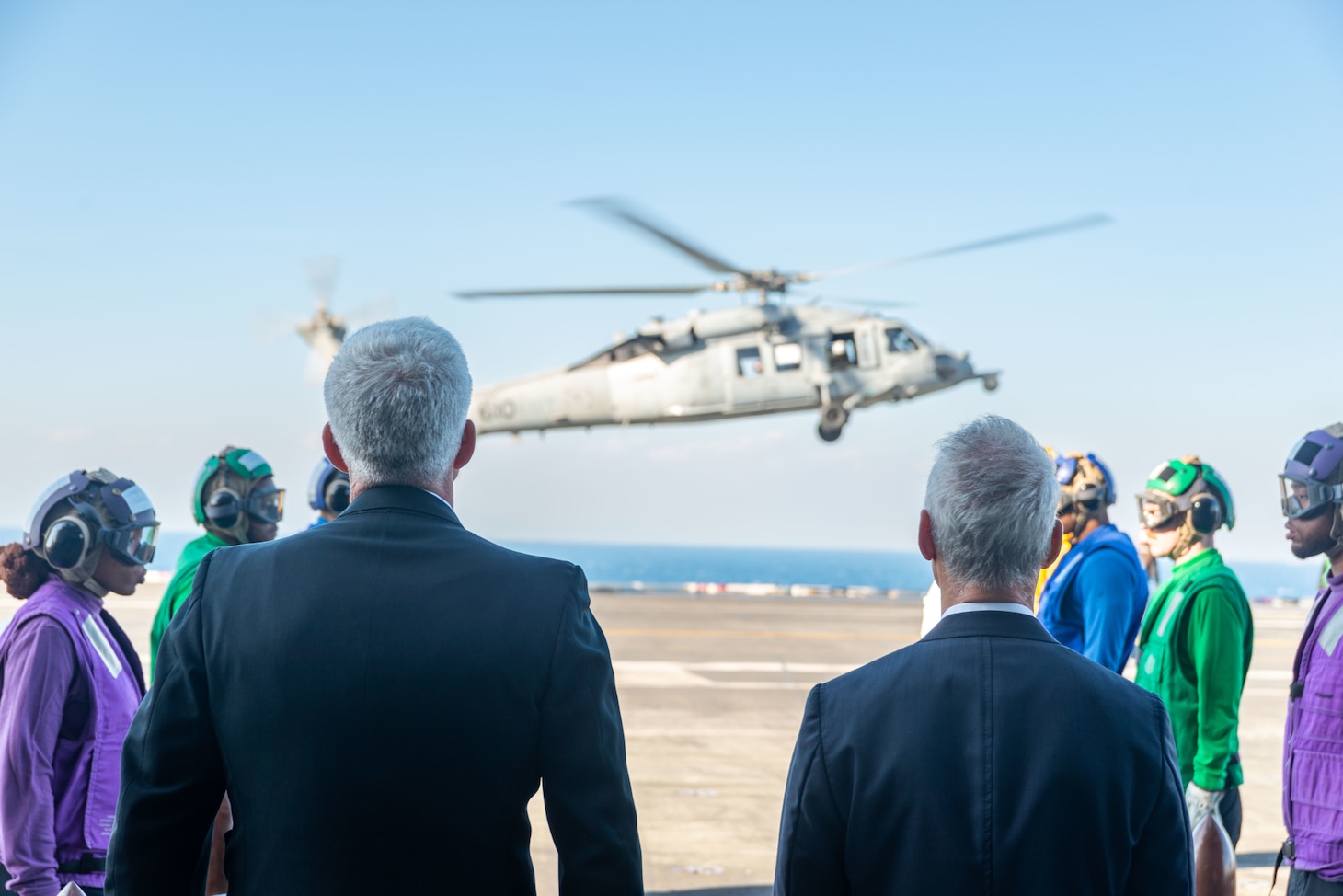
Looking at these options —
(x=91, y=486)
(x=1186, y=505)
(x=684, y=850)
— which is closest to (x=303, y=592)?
(x=91, y=486)

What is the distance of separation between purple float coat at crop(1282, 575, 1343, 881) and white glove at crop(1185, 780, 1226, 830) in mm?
729

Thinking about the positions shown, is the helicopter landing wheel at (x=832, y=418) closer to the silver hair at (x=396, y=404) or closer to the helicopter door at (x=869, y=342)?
the helicopter door at (x=869, y=342)

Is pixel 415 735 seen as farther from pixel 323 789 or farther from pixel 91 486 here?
pixel 91 486

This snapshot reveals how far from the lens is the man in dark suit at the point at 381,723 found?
1.82 meters

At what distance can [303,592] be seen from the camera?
6.18 ft

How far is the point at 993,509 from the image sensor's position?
2059 millimetres

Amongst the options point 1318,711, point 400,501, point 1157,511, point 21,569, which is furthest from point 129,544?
point 1157,511

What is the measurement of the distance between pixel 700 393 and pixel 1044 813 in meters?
18.3

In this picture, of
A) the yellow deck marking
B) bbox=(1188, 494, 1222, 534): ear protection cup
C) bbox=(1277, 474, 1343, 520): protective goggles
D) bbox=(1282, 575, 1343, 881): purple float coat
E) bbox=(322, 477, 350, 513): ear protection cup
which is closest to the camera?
bbox=(1282, 575, 1343, 881): purple float coat

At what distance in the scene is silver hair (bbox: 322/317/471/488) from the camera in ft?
6.55

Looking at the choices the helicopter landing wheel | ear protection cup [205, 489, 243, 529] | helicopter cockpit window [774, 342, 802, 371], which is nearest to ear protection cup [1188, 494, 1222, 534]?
ear protection cup [205, 489, 243, 529]

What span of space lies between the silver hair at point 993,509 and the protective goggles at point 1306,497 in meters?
2.29

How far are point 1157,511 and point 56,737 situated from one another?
15.0 ft

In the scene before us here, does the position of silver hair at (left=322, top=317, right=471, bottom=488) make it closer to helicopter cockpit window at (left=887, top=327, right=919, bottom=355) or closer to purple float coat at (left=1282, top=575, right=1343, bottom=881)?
purple float coat at (left=1282, top=575, right=1343, bottom=881)
